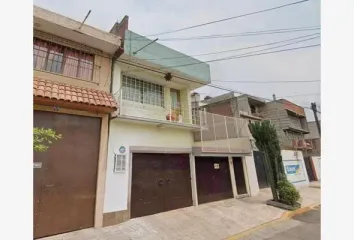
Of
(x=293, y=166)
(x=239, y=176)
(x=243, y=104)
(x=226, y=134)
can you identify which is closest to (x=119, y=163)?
(x=226, y=134)

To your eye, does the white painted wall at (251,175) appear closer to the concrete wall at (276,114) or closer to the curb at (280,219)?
the curb at (280,219)

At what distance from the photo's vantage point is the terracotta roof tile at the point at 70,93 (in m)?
5.35

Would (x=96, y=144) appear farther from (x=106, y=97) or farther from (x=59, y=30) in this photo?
(x=59, y=30)

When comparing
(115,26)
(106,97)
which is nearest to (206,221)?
(106,97)

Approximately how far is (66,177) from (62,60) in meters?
3.62

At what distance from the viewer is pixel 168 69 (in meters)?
8.58

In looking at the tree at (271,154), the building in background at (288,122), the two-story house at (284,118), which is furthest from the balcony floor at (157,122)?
the two-story house at (284,118)

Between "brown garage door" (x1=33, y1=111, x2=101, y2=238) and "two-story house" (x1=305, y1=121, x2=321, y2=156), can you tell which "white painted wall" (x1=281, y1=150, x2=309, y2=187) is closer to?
"two-story house" (x1=305, y1=121, x2=321, y2=156)

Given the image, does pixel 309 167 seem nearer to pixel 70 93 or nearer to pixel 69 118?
pixel 69 118

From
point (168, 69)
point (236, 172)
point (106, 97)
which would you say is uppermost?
point (168, 69)

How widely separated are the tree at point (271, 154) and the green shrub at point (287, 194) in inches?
7.4

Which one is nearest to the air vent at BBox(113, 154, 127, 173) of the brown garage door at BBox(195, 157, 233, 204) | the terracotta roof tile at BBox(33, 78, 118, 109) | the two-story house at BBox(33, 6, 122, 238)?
the two-story house at BBox(33, 6, 122, 238)

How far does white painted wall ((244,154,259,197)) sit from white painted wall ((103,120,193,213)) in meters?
4.77
